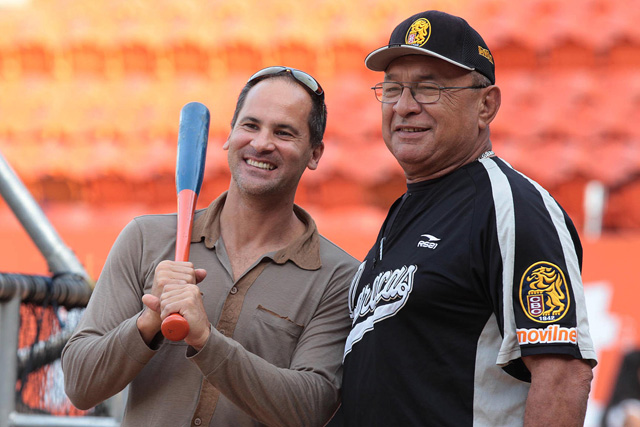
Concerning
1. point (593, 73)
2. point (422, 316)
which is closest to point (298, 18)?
point (593, 73)

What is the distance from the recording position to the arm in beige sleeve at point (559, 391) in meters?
1.61

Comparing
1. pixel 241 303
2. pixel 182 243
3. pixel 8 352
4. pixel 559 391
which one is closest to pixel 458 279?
pixel 559 391

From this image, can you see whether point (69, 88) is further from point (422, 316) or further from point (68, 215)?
Answer: point (422, 316)

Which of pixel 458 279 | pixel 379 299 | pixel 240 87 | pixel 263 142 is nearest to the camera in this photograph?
pixel 458 279

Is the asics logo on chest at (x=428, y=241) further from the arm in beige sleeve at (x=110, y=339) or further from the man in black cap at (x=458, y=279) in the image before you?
the arm in beige sleeve at (x=110, y=339)

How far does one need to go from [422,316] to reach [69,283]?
3.50 ft

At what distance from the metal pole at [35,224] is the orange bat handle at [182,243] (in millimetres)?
537

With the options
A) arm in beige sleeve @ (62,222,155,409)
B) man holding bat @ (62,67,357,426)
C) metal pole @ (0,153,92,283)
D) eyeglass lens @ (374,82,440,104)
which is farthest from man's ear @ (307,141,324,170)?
metal pole @ (0,153,92,283)

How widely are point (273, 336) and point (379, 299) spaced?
0.29 meters

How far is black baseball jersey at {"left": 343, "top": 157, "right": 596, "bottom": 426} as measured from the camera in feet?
5.34

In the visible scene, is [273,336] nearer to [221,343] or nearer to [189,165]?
[221,343]

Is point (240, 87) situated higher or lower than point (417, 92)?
higher

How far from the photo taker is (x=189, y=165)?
87.0 inches

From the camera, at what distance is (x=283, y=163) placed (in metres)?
2.11
